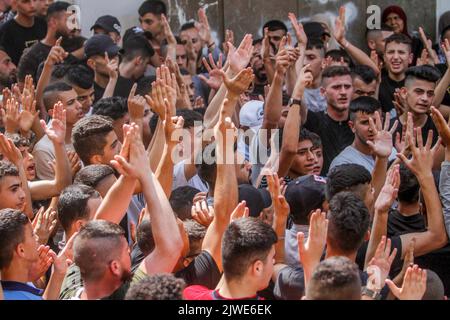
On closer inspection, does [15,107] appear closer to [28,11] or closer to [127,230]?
[127,230]

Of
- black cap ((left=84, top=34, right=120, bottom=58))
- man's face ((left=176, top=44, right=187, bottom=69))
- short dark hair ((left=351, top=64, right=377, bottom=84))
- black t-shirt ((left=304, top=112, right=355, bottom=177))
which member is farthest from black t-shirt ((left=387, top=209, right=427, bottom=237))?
man's face ((left=176, top=44, right=187, bottom=69))

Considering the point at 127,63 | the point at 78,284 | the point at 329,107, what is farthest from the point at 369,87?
the point at 78,284

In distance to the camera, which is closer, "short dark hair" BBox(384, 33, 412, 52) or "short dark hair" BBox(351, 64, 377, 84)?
"short dark hair" BBox(351, 64, 377, 84)

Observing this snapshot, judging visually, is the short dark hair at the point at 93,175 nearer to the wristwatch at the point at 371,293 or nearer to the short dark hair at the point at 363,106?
the wristwatch at the point at 371,293

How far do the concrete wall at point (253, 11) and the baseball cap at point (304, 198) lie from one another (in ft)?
16.6

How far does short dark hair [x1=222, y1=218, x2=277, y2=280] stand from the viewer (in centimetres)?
433

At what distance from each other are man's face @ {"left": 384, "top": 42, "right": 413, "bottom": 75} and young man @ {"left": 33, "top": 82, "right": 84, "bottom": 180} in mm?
3085

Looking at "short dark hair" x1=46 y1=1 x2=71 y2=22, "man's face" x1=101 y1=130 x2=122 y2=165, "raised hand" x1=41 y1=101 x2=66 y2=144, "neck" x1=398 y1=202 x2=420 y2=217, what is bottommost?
"neck" x1=398 y1=202 x2=420 y2=217

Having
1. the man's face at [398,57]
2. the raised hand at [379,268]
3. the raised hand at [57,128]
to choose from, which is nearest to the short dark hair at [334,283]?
the raised hand at [379,268]

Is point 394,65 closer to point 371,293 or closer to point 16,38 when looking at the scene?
point 16,38

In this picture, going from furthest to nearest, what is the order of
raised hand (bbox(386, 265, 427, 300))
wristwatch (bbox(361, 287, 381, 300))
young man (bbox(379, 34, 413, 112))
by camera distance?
young man (bbox(379, 34, 413, 112)) → wristwatch (bbox(361, 287, 381, 300)) → raised hand (bbox(386, 265, 427, 300))

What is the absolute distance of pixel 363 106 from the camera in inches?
308

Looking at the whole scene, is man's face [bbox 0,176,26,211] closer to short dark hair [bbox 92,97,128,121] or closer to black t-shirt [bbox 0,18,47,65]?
short dark hair [bbox 92,97,128,121]

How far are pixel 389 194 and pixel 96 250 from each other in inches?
70.8
